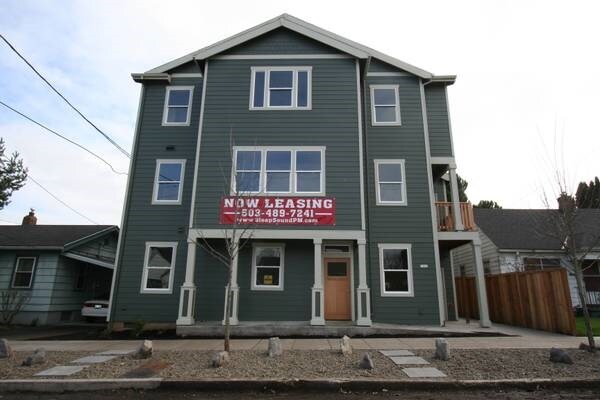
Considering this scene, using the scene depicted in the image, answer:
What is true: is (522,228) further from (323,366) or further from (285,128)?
(323,366)

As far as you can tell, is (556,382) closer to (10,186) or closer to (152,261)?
(152,261)

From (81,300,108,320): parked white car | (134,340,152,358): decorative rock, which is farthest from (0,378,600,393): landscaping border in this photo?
(81,300,108,320): parked white car

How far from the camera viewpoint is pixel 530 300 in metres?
12.5

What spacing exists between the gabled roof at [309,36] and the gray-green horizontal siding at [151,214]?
1.93 m

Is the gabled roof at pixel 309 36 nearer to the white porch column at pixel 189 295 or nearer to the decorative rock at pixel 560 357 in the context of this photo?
the white porch column at pixel 189 295

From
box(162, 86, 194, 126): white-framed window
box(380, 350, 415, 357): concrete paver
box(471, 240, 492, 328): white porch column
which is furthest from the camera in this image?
box(162, 86, 194, 126): white-framed window

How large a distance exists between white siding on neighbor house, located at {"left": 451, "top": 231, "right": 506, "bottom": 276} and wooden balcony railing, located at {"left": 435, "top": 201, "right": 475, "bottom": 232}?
556cm

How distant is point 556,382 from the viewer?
20.3 ft

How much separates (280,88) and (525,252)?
14607 millimetres

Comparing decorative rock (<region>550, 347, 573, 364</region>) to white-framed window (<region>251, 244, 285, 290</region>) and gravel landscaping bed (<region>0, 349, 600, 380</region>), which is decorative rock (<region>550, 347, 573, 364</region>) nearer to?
gravel landscaping bed (<region>0, 349, 600, 380</region>)

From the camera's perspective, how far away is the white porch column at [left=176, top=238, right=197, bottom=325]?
38.1ft

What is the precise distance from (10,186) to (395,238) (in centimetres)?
1674

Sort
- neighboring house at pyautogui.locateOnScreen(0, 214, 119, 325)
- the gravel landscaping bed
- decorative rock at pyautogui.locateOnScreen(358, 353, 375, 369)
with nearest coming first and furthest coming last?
the gravel landscaping bed
decorative rock at pyautogui.locateOnScreen(358, 353, 375, 369)
neighboring house at pyautogui.locateOnScreen(0, 214, 119, 325)

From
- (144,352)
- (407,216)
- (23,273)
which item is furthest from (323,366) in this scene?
(23,273)
